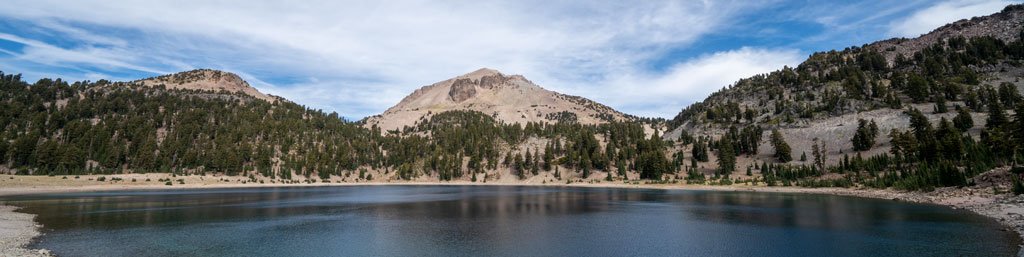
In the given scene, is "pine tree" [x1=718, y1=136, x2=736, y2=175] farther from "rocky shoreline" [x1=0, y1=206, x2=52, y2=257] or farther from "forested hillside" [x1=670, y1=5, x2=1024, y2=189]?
"rocky shoreline" [x1=0, y1=206, x2=52, y2=257]

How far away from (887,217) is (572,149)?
13045cm

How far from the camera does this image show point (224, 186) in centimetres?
12975

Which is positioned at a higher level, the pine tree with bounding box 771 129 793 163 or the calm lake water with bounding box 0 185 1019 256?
the pine tree with bounding box 771 129 793 163

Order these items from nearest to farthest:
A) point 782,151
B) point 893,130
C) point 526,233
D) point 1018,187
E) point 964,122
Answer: point 526,233 → point 1018,187 → point 893,130 → point 964,122 → point 782,151

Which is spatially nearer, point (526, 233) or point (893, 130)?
point (526, 233)

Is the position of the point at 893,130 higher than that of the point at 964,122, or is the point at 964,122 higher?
the point at 964,122

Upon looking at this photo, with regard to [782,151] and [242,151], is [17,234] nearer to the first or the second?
[242,151]

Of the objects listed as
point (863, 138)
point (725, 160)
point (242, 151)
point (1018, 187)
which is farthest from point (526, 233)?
point (242, 151)

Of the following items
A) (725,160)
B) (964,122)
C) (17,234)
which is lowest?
(17,234)

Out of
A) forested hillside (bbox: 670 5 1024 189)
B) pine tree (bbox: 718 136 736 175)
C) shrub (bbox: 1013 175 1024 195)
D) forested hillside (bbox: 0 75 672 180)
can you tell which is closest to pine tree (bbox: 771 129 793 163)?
forested hillside (bbox: 670 5 1024 189)

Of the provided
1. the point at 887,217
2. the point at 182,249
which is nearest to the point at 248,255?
the point at 182,249

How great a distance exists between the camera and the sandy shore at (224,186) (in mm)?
34406

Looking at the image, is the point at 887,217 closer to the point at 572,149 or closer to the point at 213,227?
the point at 213,227

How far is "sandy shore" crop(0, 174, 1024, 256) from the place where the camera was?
34.4 metres
